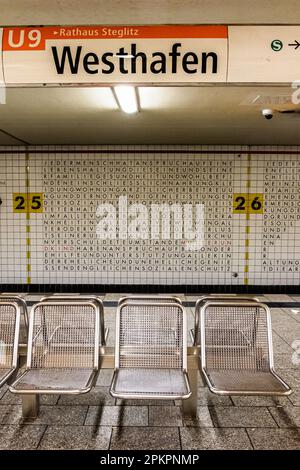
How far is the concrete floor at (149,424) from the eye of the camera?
2197mm

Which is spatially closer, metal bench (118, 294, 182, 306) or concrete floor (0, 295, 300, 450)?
concrete floor (0, 295, 300, 450)

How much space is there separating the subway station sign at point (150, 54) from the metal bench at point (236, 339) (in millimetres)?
1492

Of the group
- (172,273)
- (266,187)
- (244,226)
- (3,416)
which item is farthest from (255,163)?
(3,416)

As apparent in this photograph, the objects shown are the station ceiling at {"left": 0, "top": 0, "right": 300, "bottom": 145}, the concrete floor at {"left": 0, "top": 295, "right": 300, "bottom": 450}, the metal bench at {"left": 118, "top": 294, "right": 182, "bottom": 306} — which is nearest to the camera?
the station ceiling at {"left": 0, "top": 0, "right": 300, "bottom": 145}

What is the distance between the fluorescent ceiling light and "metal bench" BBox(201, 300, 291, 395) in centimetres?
181

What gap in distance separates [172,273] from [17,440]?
A: 4.10 metres

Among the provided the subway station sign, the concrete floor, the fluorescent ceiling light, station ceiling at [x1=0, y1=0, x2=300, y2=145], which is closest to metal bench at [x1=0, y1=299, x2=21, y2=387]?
the concrete floor

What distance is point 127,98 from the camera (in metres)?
3.20

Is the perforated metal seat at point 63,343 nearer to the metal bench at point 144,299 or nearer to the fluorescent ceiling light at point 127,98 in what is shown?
the metal bench at point 144,299

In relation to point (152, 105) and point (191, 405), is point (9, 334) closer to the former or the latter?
point (191, 405)

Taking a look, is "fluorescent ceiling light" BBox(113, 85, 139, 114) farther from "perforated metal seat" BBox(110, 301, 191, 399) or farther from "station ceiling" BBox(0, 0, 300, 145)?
"perforated metal seat" BBox(110, 301, 191, 399)

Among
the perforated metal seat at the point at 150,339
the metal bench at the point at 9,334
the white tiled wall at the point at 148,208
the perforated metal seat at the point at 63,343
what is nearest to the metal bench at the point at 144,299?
the perforated metal seat at the point at 150,339

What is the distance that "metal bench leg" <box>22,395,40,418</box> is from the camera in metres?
2.46

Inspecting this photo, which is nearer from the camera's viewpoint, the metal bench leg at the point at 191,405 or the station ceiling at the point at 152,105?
the station ceiling at the point at 152,105
